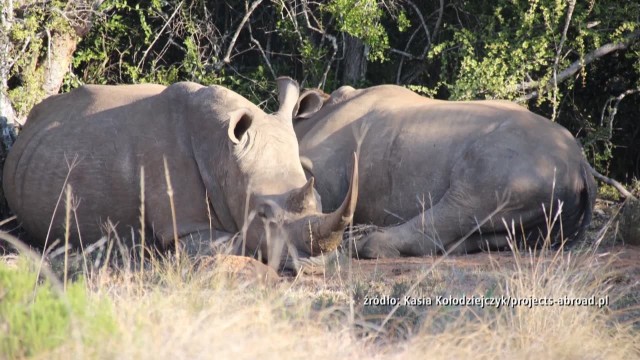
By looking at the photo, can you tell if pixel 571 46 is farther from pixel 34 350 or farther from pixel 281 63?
pixel 34 350

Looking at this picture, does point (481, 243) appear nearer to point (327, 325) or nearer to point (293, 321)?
point (327, 325)

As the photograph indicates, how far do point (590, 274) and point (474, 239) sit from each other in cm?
192

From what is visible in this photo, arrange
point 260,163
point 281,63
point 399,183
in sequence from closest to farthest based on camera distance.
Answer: point 260,163 < point 399,183 < point 281,63

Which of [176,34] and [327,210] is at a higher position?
[176,34]

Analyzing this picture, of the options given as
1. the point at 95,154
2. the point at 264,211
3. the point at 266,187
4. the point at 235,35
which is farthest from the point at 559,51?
the point at 95,154

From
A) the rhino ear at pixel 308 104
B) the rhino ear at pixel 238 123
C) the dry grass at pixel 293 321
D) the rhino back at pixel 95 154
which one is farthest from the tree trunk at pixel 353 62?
the dry grass at pixel 293 321

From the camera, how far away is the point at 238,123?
8031mm

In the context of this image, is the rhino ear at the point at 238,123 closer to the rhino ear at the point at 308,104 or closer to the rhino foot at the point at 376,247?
the rhino foot at the point at 376,247

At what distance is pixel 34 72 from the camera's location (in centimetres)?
1030

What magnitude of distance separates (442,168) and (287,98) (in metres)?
1.41

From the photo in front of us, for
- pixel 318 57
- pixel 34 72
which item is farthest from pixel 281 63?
pixel 34 72

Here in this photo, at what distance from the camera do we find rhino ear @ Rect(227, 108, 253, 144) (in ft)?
25.8

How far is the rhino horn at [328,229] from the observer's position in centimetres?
702

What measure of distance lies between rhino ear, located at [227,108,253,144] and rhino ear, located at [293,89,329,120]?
174cm
